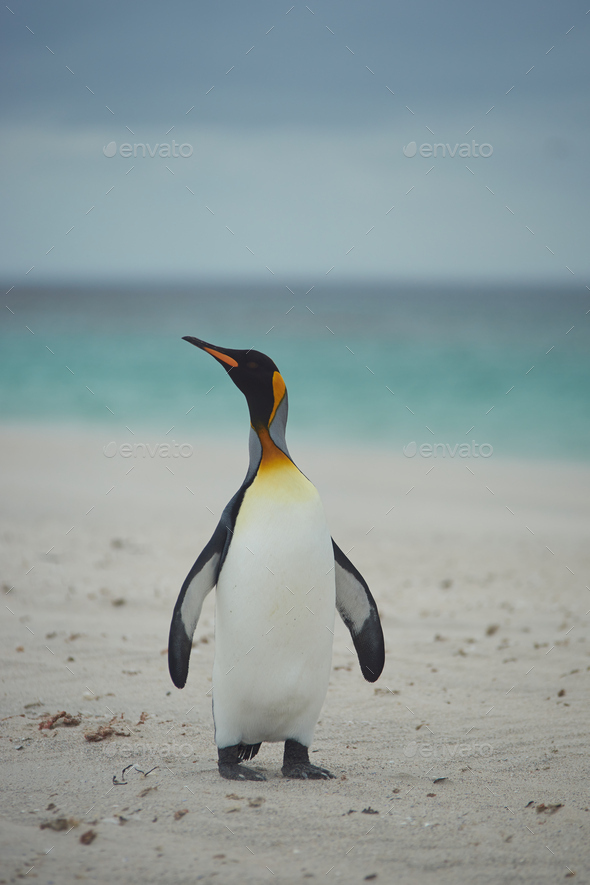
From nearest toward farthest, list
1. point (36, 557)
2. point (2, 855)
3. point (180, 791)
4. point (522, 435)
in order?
1. point (2, 855)
2. point (180, 791)
3. point (36, 557)
4. point (522, 435)

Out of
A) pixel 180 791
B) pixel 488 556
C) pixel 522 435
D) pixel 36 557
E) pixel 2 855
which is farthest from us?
pixel 522 435

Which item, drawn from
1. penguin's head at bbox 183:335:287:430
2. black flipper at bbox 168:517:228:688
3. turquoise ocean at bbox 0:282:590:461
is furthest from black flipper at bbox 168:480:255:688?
turquoise ocean at bbox 0:282:590:461

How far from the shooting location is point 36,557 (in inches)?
267

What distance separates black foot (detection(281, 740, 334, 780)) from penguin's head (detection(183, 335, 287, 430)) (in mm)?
1331

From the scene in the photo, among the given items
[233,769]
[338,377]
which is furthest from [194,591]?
[338,377]

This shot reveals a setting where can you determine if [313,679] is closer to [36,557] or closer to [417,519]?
[36,557]

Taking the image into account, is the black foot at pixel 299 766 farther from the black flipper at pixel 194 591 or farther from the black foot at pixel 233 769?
the black flipper at pixel 194 591

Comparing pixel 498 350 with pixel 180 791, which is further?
pixel 498 350

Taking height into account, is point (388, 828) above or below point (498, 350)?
below

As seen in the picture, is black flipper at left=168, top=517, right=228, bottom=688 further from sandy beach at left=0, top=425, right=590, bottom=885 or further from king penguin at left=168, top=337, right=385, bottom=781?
sandy beach at left=0, top=425, right=590, bottom=885

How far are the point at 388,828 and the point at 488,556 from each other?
565cm

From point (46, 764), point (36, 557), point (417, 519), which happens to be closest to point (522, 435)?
A: point (417, 519)

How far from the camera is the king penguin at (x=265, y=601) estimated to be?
2928 millimetres

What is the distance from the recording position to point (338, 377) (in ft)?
76.9
